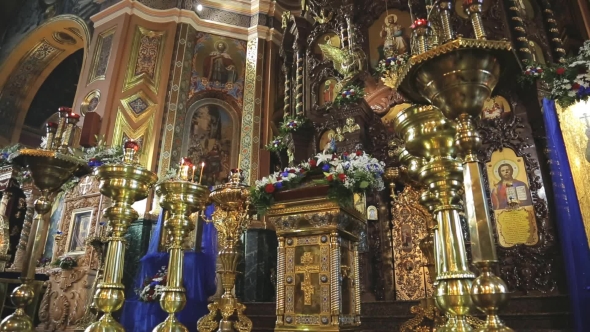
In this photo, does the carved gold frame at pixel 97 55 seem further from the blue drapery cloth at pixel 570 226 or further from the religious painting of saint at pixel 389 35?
the blue drapery cloth at pixel 570 226

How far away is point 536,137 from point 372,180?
372 cm

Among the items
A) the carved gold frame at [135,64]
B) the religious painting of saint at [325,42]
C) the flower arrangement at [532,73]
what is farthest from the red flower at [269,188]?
the carved gold frame at [135,64]

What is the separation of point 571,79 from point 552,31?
7.49ft

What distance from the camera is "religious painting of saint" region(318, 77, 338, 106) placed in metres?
8.28

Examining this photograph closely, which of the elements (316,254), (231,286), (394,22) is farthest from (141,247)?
(394,22)

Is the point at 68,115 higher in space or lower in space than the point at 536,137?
lower

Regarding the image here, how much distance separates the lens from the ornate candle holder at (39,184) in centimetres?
351

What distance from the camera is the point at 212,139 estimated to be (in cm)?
1091

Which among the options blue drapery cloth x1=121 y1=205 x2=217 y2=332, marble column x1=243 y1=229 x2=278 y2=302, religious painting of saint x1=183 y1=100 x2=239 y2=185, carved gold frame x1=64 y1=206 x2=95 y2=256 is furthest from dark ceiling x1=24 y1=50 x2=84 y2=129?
marble column x1=243 y1=229 x2=278 y2=302

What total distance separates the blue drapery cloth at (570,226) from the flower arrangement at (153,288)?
5.44 m

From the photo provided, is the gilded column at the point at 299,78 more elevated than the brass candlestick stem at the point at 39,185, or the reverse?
the gilded column at the point at 299,78

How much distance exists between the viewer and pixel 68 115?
4094 mm

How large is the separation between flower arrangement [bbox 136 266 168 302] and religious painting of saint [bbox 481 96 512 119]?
5.61m

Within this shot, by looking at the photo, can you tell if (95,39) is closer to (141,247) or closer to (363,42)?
(141,247)
